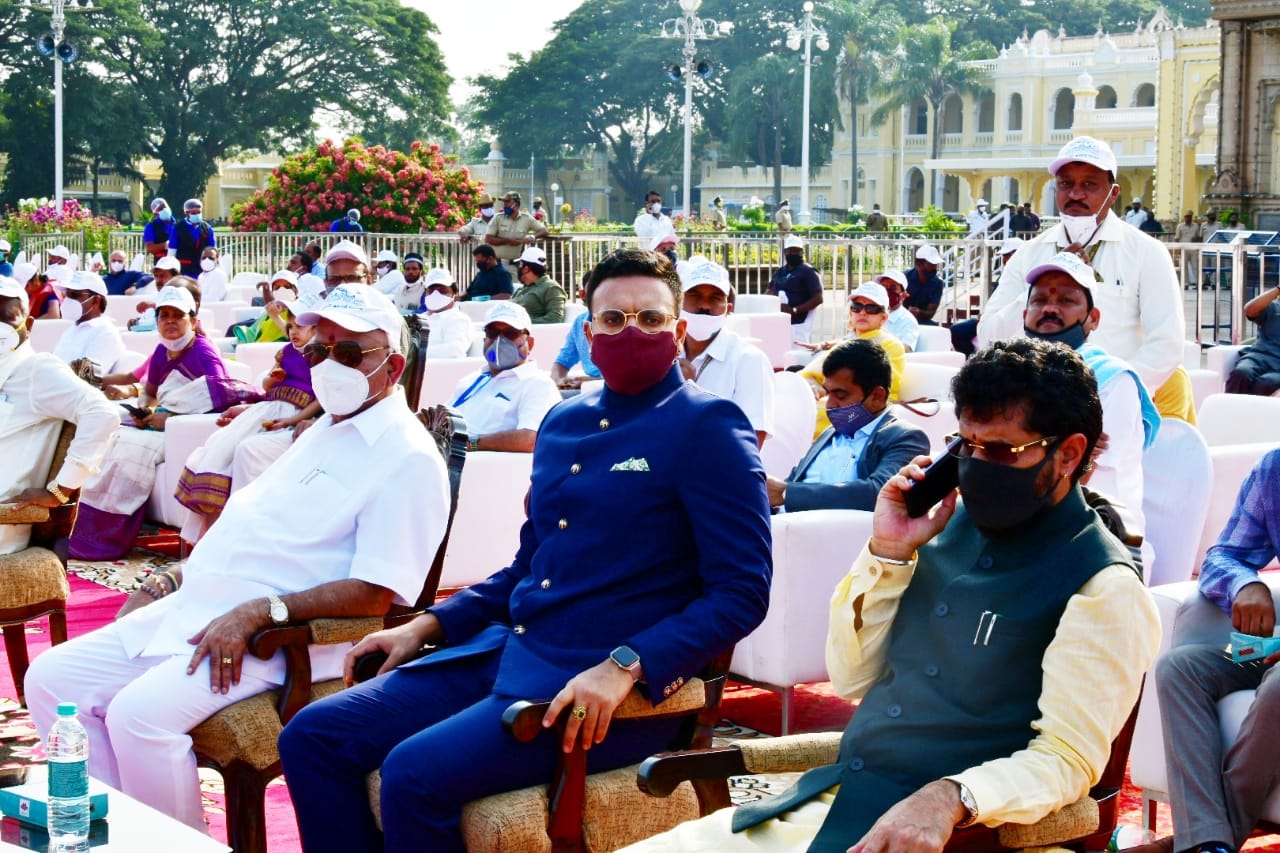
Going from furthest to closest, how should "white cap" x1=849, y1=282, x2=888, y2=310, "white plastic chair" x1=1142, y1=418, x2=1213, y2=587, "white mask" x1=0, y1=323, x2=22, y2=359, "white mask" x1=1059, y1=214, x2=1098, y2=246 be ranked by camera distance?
"white cap" x1=849, y1=282, x2=888, y2=310
"white mask" x1=0, y1=323, x2=22, y2=359
"white mask" x1=1059, y1=214, x2=1098, y2=246
"white plastic chair" x1=1142, y1=418, x2=1213, y2=587

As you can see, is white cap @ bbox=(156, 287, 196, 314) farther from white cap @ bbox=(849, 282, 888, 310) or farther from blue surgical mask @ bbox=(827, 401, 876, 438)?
blue surgical mask @ bbox=(827, 401, 876, 438)

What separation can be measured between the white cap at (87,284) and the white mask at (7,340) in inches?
164

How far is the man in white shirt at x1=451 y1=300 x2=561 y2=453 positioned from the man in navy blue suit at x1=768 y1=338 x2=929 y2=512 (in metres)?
2.03

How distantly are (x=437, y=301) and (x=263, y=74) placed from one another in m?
47.5

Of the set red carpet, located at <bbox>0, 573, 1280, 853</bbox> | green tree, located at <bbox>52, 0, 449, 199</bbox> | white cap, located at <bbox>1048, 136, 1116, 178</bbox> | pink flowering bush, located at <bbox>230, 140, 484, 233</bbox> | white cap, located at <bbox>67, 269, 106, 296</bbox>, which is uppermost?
green tree, located at <bbox>52, 0, 449, 199</bbox>

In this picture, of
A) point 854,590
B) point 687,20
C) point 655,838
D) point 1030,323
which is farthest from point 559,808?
point 687,20

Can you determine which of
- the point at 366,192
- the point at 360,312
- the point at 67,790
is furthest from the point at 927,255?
the point at 67,790

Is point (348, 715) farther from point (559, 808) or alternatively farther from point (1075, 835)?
point (1075, 835)

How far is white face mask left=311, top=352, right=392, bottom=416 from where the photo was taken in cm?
402

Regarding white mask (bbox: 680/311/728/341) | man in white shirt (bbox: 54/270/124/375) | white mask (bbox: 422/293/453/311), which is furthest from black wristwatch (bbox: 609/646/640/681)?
white mask (bbox: 422/293/453/311)

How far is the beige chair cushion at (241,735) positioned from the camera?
3732 millimetres

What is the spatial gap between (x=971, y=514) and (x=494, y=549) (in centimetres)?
431

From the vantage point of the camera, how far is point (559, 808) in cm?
314

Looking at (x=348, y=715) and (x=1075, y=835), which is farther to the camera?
(x=348, y=715)
